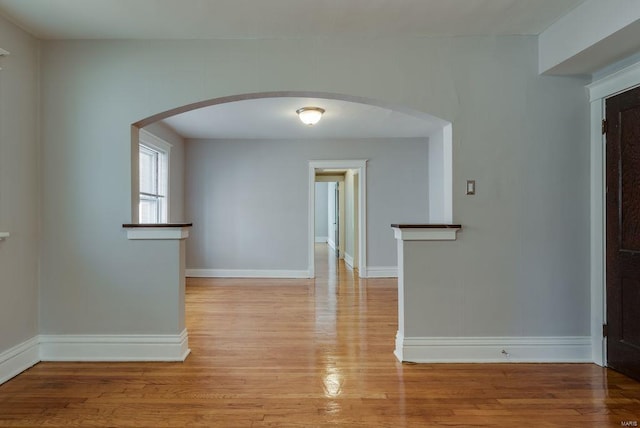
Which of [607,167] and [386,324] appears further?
[386,324]

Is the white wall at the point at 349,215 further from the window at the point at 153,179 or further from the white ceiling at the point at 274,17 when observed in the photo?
the white ceiling at the point at 274,17

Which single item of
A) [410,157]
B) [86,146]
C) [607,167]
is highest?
[410,157]

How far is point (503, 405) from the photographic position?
2086 mm

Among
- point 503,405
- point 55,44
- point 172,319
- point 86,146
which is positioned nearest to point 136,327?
point 172,319

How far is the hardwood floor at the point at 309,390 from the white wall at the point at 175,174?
287 cm

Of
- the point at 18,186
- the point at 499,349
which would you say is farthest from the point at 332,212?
the point at 18,186

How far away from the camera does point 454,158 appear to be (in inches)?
107

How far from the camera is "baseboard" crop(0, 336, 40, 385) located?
7.80 ft

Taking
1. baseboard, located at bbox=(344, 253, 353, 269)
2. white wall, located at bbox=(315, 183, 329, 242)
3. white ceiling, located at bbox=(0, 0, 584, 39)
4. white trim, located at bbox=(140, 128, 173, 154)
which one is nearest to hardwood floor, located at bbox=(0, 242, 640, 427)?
white ceiling, located at bbox=(0, 0, 584, 39)

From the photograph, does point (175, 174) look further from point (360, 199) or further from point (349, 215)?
point (349, 215)

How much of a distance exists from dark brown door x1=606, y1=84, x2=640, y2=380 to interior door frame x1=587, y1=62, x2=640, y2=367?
0.04 meters

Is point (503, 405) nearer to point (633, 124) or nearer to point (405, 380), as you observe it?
point (405, 380)

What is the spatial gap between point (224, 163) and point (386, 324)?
3869 mm

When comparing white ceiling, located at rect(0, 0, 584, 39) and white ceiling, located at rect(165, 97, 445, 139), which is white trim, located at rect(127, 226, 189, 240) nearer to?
white ceiling, located at rect(0, 0, 584, 39)
